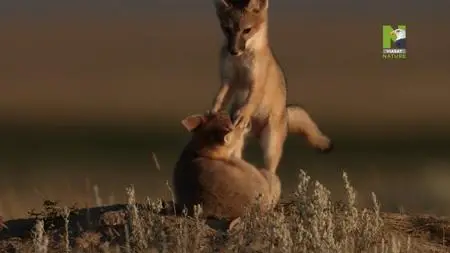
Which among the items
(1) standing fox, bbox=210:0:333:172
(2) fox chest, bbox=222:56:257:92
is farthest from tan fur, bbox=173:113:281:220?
(2) fox chest, bbox=222:56:257:92

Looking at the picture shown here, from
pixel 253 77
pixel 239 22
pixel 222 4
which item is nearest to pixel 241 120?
pixel 253 77

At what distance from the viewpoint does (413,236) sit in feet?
34.4

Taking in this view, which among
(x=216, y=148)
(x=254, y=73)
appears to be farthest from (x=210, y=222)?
(x=254, y=73)

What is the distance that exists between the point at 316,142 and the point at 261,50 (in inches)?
58.8

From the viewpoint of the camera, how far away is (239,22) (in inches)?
461

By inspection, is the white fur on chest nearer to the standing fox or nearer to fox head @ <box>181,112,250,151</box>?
the standing fox

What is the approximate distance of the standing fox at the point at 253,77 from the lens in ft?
38.5

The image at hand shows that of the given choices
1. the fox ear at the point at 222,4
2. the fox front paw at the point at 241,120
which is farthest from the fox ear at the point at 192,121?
the fox ear at the point at 222,4

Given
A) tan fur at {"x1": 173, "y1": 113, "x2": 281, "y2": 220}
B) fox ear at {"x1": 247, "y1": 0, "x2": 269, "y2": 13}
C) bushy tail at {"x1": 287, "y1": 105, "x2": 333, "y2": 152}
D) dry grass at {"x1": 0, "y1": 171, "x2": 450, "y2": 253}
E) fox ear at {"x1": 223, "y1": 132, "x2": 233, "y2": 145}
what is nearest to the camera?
dry grass at {"x1": 0, "y1": 171, "x2": 450, "y2": 253}

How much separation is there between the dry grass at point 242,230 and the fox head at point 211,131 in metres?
0.67

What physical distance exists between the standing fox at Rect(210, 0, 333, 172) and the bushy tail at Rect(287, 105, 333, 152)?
1.71 ft

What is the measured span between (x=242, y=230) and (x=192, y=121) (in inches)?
67.7

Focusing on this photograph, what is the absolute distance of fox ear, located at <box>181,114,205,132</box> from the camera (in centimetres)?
1014

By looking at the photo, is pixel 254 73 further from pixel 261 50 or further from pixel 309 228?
pixel 309 228
